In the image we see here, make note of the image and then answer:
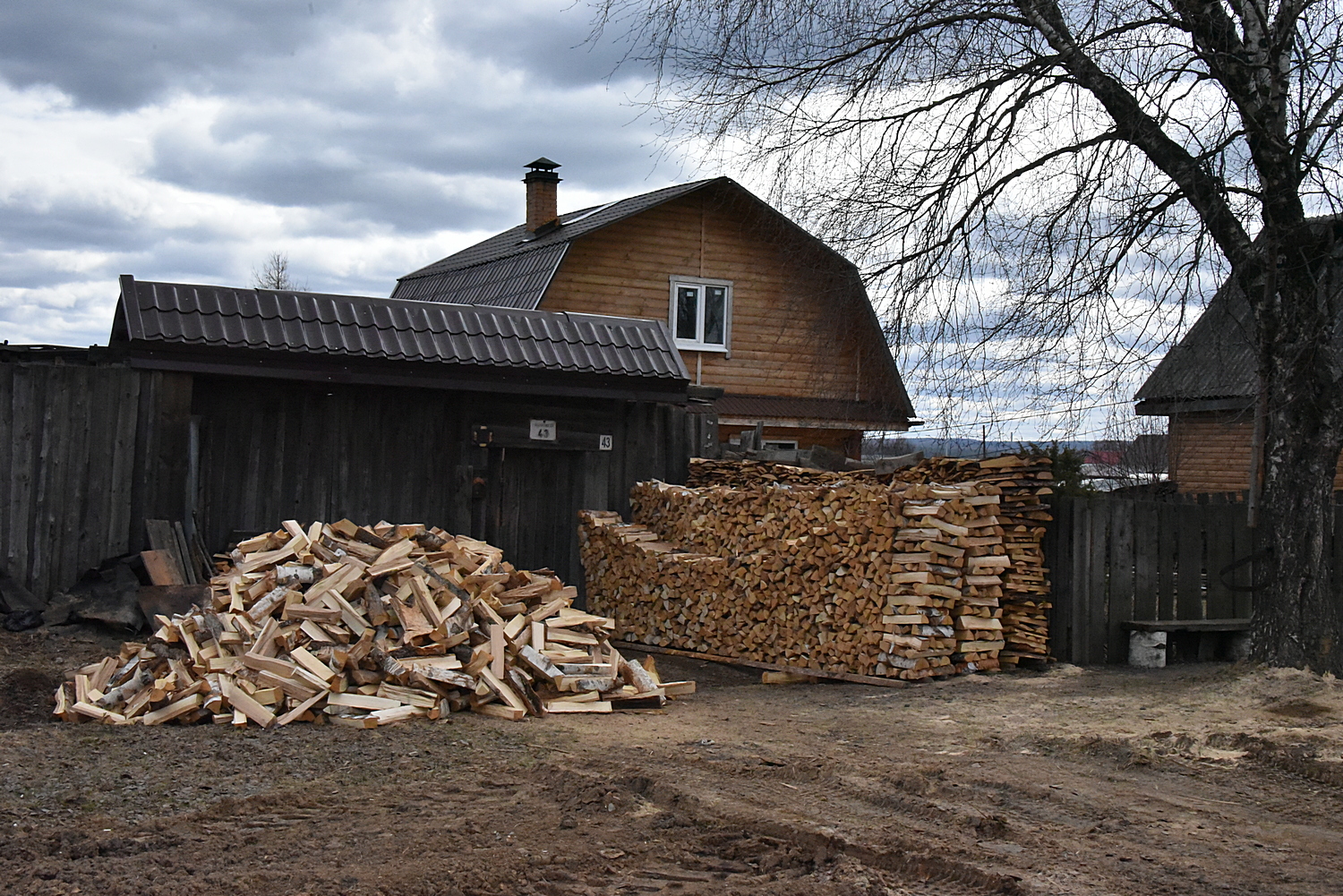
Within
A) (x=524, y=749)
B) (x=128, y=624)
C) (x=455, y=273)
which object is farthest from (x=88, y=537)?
(x=455, y=273)

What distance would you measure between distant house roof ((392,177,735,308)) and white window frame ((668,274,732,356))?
1803 millimetres

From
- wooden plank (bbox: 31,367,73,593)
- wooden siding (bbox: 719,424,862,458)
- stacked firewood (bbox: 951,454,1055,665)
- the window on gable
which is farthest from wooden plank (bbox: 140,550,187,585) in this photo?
wooden siding (bbox: 719,424,862,458)

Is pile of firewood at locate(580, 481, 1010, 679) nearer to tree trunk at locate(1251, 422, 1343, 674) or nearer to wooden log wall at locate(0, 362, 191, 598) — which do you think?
tree trunk at locate(1251, 422, 1343, 674)

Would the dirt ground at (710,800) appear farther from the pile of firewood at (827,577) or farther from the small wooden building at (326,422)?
the small wooden building at (326,422)

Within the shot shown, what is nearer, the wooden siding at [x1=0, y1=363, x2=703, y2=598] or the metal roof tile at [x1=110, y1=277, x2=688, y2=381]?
the wooden siding at [x1=0, y1=363, x2=703, y2=598]

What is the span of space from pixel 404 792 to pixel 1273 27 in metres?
8.47

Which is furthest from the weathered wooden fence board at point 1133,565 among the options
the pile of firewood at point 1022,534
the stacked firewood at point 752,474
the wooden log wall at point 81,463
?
the wooden log wall at point 81,463

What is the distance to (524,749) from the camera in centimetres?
761

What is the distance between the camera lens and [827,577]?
11.2m

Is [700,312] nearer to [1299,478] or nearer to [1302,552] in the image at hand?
[1299,478]

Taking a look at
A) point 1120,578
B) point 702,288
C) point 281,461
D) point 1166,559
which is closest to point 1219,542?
point 1166,559

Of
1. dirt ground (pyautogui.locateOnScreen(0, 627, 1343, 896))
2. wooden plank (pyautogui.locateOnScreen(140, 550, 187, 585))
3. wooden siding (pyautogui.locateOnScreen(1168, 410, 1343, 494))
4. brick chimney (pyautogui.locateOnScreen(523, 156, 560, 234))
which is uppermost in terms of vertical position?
brick chimney (pyautogui.locateOnScreen(523, 156, 560, 234))

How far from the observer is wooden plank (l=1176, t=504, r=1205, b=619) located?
11.9 meters

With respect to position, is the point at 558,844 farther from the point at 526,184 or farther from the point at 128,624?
the point at 526,184
